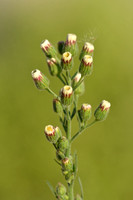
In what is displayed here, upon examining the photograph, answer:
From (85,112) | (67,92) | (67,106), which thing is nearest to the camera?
(67,92)

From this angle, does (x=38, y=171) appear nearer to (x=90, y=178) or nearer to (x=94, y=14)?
(x=90, y=178)

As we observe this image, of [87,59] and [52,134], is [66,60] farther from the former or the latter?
[52,134]

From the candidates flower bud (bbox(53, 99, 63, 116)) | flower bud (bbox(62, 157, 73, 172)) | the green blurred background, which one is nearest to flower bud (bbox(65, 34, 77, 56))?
flower bud (bbox(53, 99, 63, 116))

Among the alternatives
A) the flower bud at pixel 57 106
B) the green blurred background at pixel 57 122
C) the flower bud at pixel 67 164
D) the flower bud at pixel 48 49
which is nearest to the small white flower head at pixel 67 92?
the flower bud at pixel 57 106

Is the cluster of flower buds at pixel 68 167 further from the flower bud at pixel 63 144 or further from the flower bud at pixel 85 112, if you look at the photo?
the flower bud at pixel 85 112

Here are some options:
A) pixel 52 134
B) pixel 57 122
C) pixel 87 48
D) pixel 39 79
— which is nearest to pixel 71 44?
pixel 87 48

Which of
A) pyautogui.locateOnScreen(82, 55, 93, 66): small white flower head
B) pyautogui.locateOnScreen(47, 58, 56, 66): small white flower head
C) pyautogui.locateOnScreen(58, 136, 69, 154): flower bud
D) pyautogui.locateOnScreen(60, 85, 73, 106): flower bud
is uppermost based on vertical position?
pyautogui.locateOnScreen(47, 58, 56, 66): small white flower head

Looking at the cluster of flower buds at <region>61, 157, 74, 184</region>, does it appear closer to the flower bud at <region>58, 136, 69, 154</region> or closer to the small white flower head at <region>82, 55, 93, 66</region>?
the flower bud at <region>58, 136, 69, 154</region>
